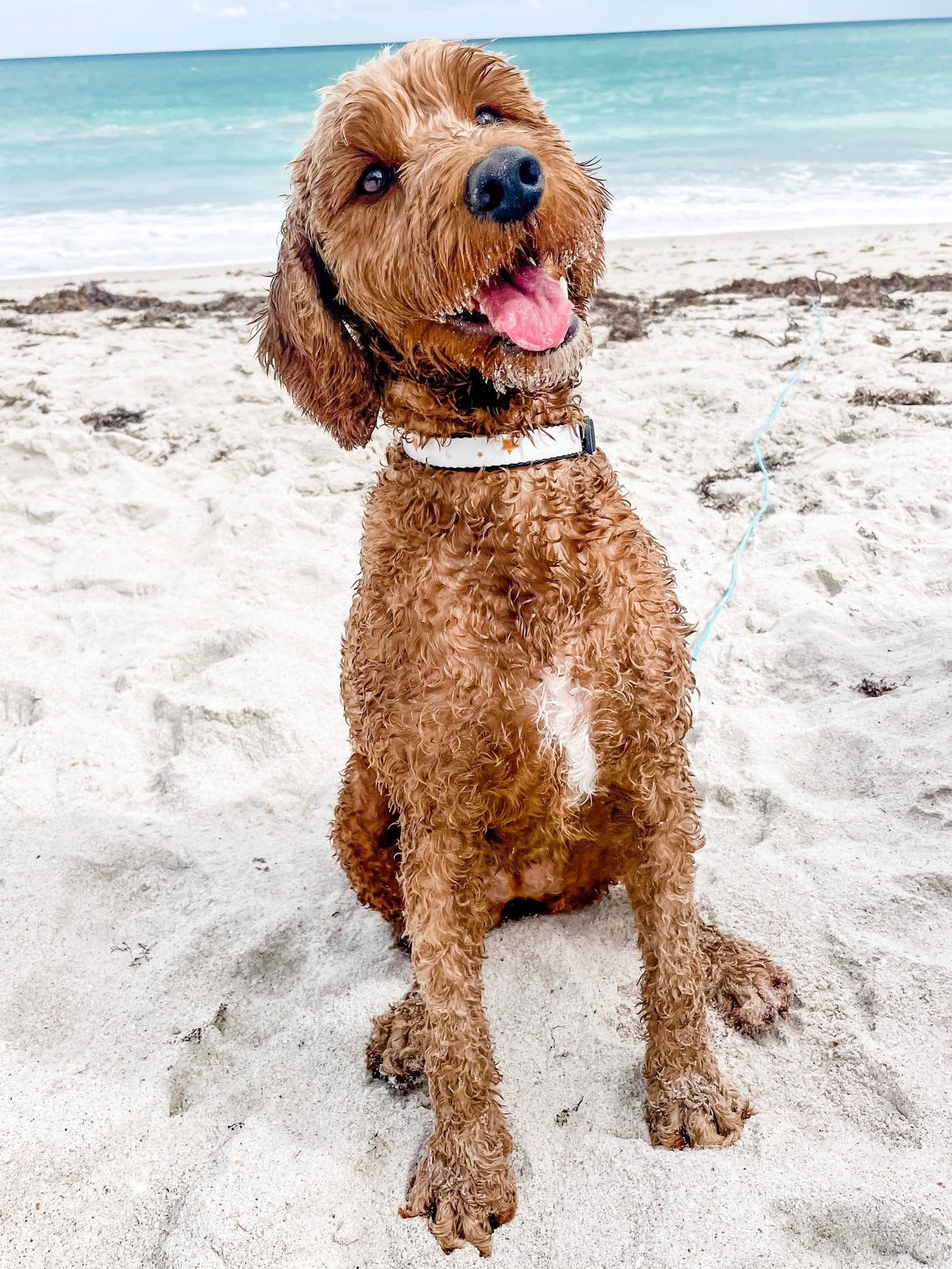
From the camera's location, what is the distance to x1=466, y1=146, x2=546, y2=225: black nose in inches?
59.3

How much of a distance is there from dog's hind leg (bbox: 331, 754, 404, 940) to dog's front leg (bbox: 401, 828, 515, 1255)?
321mm

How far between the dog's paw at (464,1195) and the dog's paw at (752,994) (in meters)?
0.67

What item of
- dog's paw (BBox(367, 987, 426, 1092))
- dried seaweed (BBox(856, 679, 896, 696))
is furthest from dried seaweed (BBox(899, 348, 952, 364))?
dog's paw (BBox(367, 987, 426, 1092))

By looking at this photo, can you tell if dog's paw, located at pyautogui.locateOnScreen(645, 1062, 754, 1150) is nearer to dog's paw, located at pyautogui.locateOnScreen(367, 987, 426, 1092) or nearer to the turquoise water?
dog's paw, located at pyautogui.locateOnScreen(367, 987, 426, 1092)

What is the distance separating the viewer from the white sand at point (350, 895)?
1921 mm

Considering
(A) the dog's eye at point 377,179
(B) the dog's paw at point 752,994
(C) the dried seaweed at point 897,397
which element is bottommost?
(B) the dog's paw at point 752,994

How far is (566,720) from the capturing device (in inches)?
71.1

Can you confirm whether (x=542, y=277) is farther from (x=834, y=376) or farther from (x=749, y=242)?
(x=749, y=242)

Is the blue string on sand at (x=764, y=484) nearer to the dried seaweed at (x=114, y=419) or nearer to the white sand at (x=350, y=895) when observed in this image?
the white sand at (x=350, y=895)

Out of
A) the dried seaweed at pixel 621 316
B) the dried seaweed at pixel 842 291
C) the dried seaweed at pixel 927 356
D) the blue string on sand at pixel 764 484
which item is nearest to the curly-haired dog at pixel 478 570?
the blue string on sand at pixel 764 484

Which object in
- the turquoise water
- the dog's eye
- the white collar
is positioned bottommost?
the turquoise water

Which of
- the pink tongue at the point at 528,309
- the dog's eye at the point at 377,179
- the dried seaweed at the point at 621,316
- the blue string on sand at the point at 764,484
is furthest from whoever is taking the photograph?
the dried seaweed at the point at 621,316

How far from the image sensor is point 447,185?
62.0 inches

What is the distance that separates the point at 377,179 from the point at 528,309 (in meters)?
0.42
